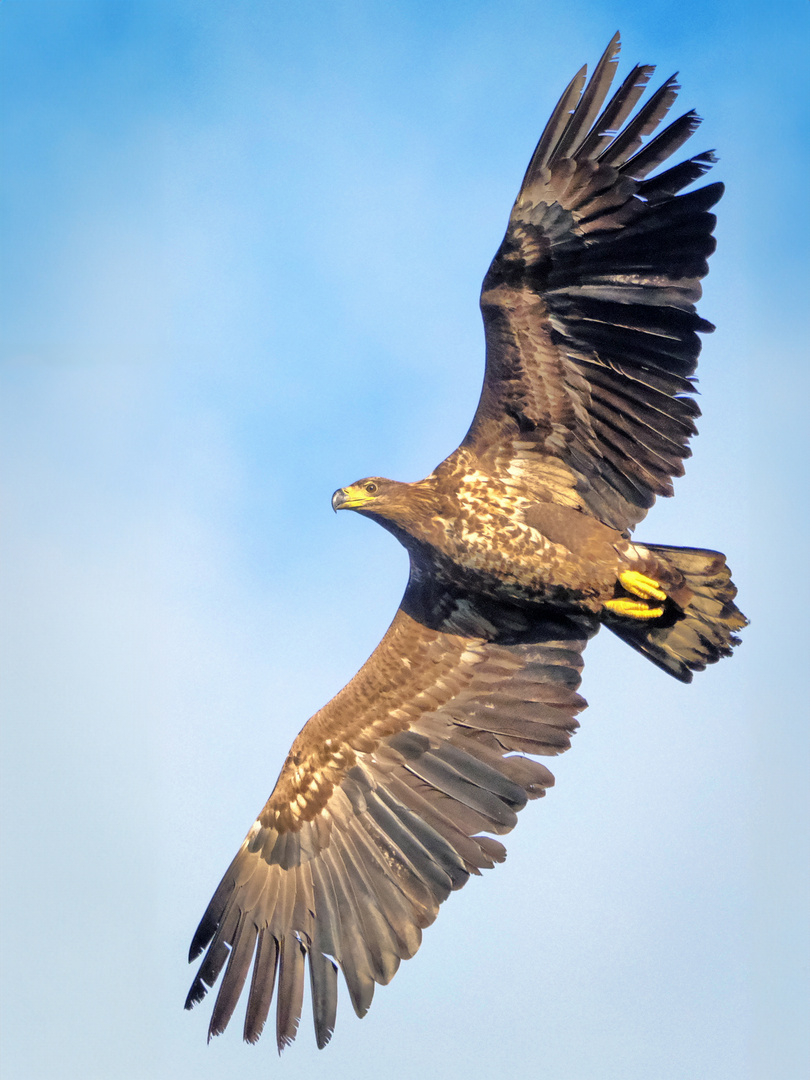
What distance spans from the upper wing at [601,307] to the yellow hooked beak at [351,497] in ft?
2.92

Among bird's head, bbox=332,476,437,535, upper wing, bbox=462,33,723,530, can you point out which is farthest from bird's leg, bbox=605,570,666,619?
bird's head, bbox=332,476,437,535

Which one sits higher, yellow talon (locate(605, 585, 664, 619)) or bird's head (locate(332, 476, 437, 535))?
bird's head (locate(332, 476, 437, 535))

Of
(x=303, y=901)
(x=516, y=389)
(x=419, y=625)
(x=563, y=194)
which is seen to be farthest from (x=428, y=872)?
(x=563, y=194)

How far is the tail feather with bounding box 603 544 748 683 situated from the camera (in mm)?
8664

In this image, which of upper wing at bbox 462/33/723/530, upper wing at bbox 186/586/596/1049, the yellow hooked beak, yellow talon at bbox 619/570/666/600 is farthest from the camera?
the yellow hooked beak

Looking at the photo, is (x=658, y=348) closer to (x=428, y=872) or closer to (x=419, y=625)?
(x=419, y=625)

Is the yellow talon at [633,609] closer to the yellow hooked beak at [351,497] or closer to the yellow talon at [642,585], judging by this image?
the yellow talon at [642,585]

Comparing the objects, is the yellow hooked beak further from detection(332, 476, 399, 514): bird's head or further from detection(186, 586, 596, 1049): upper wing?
detection(186, 586, 596, 1049): upper wing

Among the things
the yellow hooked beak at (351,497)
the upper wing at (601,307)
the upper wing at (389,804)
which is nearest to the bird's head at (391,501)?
the yellow hooked beak at (351,497)

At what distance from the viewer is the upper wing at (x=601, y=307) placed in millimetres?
7938

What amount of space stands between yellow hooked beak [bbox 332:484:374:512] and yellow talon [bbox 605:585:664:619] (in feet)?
6.55

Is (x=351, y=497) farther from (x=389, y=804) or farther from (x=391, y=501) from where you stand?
(x=389, y=804)

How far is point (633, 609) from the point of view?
8750 mm

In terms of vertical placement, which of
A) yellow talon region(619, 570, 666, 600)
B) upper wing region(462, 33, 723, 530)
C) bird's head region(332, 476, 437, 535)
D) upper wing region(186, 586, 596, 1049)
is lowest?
upper wing region(186, 586, 596, 1049)
